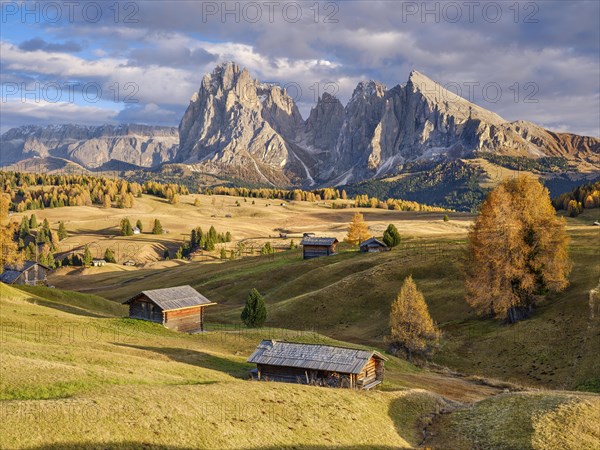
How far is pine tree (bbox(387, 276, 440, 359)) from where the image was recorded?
57.3 m

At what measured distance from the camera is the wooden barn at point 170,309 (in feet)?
208

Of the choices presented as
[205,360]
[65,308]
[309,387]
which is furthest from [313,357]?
[65,308]

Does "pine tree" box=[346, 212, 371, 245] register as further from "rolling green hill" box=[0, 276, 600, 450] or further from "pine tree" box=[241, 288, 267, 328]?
"rolling green hill" box=[0, 276, 600, 450]

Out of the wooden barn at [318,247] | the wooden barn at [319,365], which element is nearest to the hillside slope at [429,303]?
the wooden barn at [318,247]

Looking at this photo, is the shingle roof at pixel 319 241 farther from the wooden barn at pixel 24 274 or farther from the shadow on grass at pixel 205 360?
the shadow on grass at pixel 205 360

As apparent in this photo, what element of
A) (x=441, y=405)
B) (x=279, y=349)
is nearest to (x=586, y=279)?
(x=441, y=405)

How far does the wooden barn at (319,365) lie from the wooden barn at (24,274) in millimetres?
81814

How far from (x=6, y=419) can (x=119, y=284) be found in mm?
110796

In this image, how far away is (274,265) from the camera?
373 ft

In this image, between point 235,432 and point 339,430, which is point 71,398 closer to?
point 235,432

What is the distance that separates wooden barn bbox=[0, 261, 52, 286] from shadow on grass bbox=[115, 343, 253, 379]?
72.4 meters

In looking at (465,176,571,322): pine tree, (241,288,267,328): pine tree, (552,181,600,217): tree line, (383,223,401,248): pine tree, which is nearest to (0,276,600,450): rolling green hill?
(465,176,571,322): pine tree

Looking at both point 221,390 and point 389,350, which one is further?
point 389,350

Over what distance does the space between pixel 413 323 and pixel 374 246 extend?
2067 inches
